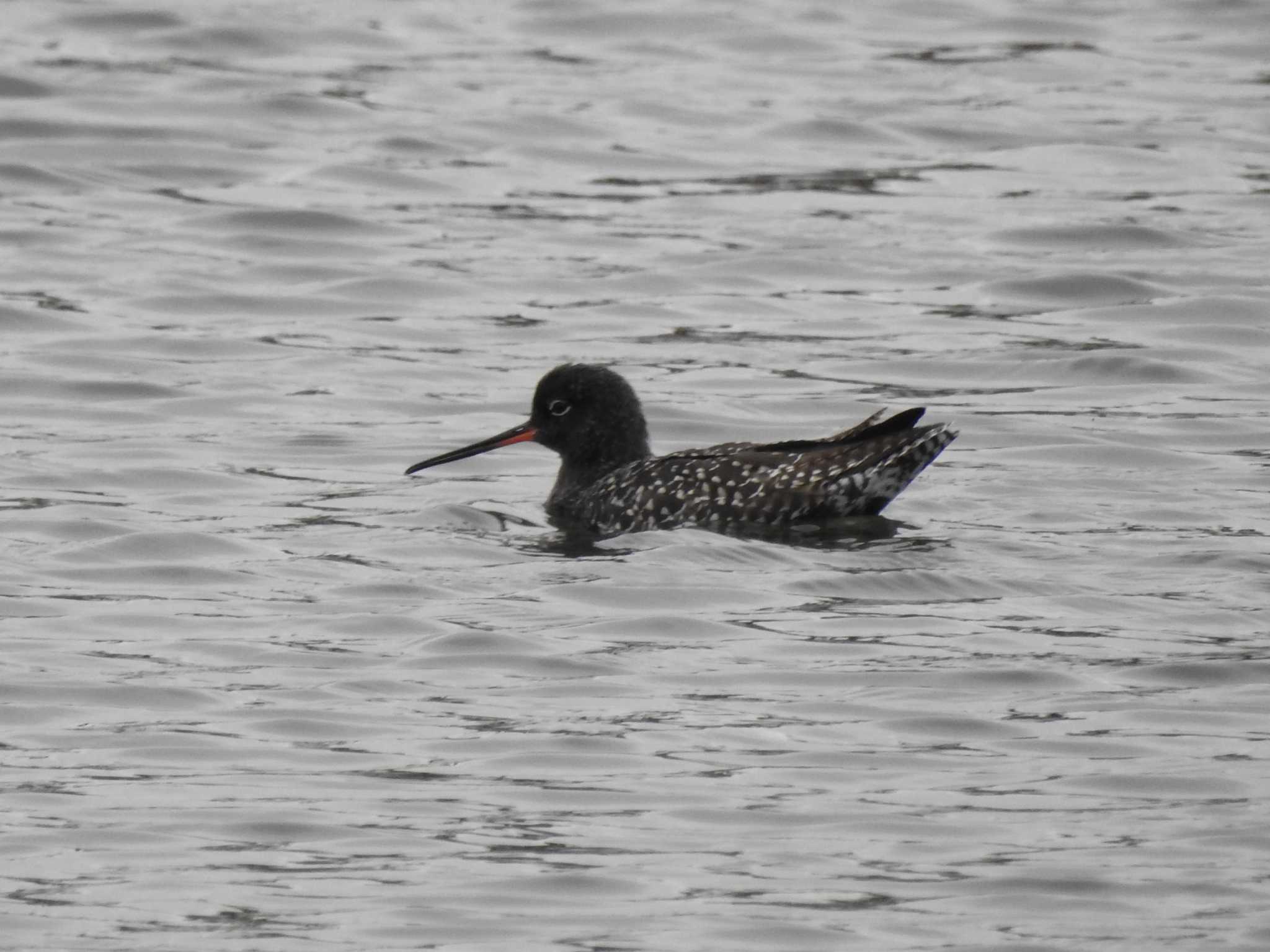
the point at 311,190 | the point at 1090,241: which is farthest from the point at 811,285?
the point at 311,190

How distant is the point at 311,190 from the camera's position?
62.8ft

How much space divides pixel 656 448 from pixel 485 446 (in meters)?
1.45

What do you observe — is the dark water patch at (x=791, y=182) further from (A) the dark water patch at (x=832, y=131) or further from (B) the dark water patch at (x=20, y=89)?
(B) the dark water patch at (x=20, y=89)

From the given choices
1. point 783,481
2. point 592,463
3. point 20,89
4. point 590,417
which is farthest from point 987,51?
point 783,481

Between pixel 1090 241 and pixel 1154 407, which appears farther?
pixel 1090 241

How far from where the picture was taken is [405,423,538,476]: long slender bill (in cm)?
1236

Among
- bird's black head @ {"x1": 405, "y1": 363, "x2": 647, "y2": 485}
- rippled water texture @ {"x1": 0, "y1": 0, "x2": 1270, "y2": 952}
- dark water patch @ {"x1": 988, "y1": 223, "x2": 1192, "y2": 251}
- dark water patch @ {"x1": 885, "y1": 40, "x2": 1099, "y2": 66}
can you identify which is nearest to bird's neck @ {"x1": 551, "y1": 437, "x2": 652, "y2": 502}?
bird's black head @ {"x1": 405, "y1": 363, "x2": 647, "y2": 485}

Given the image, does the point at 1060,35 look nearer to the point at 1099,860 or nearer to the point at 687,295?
the point at 687,295

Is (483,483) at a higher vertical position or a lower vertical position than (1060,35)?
lower

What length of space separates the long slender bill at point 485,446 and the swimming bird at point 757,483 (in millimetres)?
16

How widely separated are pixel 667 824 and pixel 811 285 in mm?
9376

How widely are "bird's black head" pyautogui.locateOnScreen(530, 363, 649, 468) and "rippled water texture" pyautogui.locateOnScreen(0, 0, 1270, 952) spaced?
37cm

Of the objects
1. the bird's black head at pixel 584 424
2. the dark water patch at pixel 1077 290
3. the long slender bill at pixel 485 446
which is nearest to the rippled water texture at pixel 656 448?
the dark water patch at pixel 1077 290

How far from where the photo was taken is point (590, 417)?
1253 cm
